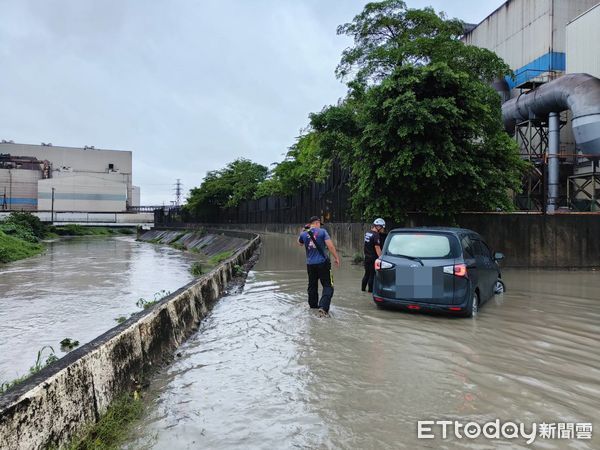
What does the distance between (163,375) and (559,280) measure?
35.5ft

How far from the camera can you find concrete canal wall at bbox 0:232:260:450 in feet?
9.49

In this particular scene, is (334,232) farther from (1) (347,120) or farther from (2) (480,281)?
(2) (480,281)

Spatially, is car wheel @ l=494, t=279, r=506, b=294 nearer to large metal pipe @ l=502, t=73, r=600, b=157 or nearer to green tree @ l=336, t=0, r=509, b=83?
green tree @ l=336, t=0, r=509, b=83

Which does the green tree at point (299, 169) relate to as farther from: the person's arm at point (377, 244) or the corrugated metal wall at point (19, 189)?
the corrugated metal wall at point (19, 189)

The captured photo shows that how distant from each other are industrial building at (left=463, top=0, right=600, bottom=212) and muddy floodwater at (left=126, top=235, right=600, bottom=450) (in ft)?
67.6

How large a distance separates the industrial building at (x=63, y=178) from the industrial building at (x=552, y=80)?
71.8 metres

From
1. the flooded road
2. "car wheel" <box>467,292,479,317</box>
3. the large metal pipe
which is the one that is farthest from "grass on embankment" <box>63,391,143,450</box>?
the large metal pipe

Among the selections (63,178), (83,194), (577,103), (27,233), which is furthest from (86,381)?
(63,178)

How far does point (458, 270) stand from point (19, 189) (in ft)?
318

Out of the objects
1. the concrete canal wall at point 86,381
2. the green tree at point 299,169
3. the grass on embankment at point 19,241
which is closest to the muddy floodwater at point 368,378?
the concrete canal wall at point 86,381

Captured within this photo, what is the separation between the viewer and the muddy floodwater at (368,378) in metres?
3.60

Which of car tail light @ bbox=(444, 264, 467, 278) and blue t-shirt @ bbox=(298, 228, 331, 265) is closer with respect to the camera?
car tail light @ bbox=(444, 264, 467, 278)

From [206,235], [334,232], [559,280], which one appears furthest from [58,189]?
[559,280]

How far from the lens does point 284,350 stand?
575 centimetres
